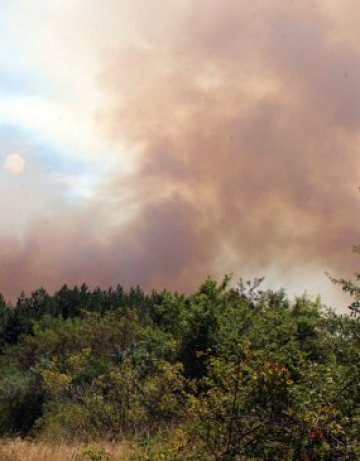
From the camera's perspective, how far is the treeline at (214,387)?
10.2 meters

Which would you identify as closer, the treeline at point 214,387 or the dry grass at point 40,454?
the treeline at point 214,387

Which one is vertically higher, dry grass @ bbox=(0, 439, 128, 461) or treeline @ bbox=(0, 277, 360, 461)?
treeline @ bbox=(0, 277, 360, 461)

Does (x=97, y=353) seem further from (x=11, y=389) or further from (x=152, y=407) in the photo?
(x=152, y=407)

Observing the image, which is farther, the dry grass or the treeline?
the dry grass

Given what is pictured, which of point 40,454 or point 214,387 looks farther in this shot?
point 40,454

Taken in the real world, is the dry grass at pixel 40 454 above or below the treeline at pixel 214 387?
below

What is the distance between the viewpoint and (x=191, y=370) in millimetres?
30547

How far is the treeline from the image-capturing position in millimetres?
10172

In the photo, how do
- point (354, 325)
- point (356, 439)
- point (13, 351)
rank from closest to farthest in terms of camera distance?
point (356, 439), point (354, 325), point (13, 351)

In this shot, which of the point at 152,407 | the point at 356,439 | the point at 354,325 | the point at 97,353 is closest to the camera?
the point at 356,439

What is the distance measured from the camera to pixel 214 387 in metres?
11.6

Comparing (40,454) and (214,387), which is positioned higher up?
(214,387)

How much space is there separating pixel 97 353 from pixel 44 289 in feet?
207

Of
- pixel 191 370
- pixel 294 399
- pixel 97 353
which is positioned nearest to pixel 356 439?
pixel 294 399
